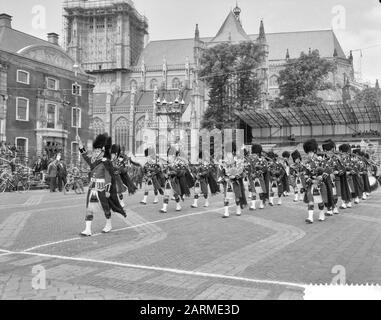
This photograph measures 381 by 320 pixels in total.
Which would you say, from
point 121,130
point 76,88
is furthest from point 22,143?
point 121,130

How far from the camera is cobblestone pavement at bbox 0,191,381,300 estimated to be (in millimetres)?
5344

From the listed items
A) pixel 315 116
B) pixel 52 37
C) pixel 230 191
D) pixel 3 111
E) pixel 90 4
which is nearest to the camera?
pixel 230 191

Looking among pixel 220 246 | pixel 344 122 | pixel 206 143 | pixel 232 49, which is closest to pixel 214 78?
pixel 232 49

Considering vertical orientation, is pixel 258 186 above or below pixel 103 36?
below

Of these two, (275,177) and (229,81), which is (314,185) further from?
(229,81)

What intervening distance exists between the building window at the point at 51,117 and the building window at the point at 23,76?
304cm

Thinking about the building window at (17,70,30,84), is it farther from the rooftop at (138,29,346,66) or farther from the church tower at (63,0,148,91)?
the church tower at (63,0,148,91)

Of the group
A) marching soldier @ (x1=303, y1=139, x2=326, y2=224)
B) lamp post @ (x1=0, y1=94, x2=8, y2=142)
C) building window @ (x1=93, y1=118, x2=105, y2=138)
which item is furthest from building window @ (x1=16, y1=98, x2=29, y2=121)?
building window @ (x1=93, y1=118, x2=105, y2=138)

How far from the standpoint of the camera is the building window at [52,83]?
38844 millimetres

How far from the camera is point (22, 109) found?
36375mm

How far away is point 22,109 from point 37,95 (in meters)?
1.86

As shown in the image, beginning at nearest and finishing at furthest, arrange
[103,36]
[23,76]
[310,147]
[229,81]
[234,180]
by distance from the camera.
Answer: [310,147] < [234,180] < [23,76] < [229,81] < [103,36]

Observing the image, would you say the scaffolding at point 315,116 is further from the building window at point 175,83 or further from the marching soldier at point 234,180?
the building window at point 175,83

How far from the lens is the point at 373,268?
253 inches
